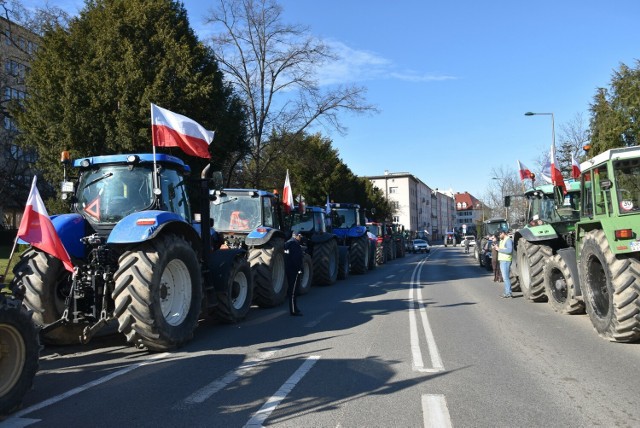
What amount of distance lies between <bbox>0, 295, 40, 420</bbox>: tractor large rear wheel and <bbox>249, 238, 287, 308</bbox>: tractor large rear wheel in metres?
6.45

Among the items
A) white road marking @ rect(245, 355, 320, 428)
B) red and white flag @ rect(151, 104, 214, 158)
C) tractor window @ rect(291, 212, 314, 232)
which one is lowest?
white road marking @ rect(245, 355, 320, 428)


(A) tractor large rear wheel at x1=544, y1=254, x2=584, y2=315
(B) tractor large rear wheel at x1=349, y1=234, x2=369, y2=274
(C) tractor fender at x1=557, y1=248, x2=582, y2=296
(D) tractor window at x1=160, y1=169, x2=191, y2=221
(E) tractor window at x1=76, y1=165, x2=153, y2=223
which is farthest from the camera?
(B) tractor large rear wheel at x1=349, y1=234, x2=369, y2=274

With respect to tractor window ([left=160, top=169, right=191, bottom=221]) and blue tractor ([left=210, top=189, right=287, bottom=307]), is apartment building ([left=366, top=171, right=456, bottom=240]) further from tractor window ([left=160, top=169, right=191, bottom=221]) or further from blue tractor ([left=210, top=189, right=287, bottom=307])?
tractor window ([left=160, top=169, right=191, bottom=221])

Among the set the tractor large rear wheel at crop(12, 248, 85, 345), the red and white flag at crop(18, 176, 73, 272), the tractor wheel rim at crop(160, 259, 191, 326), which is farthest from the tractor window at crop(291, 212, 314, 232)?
the red and white flag at crop(18, 176, 73, 272)

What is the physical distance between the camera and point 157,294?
6484mm

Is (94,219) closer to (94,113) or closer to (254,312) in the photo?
(254,312)

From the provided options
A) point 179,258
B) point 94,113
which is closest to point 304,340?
point 179,258

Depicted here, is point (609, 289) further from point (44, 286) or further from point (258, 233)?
point (44, 286)

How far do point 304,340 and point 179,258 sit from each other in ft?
7.42

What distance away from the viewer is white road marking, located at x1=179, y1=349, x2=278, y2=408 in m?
4.88

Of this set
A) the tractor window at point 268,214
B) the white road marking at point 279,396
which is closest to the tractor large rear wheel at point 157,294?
the white road marking at point 279,396

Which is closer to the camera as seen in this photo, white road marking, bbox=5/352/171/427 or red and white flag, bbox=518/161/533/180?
white road marking, bbox=5/352/171/427

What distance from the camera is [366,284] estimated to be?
55.3 ft

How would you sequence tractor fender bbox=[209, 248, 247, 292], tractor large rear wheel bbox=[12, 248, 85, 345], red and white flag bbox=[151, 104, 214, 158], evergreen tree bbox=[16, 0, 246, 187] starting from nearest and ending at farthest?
tractor large rear wheel bbox=[12, 248, 85, 345] < red and white flag bbox=[151, 104, 214, 158] < tractor fender bbox=[209, 248, 247, 292] < evergreen tree bbox=[16, 0, 246, 187]
